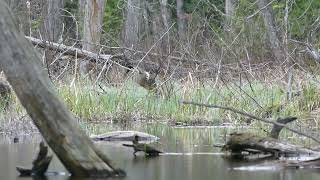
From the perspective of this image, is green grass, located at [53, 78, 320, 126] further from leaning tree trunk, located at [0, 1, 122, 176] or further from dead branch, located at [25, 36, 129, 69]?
leaning tree trunk, located at [0, 1, 122, 176]

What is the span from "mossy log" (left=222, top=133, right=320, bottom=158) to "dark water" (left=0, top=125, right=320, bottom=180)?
0.19 metres

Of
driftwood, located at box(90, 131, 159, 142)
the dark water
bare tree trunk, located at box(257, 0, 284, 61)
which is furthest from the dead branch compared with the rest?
the dark water

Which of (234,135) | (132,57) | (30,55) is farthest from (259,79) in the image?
(30,55)

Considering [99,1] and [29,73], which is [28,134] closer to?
[29,73]

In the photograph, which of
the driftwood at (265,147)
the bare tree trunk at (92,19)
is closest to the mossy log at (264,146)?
the driftwood at (265,147)

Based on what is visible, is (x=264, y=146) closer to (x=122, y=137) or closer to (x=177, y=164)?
(x=177, y=164)

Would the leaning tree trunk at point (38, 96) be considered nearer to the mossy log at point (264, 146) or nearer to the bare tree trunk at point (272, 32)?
the mossy log at point (264, 146)

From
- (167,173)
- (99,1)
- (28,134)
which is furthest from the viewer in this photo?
(99,1)

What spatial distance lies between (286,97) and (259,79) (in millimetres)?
1722

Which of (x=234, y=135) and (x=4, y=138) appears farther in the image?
(x=4, y=138)

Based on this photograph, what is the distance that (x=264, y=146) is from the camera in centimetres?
596

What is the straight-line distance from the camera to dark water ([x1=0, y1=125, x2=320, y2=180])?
16.6ft

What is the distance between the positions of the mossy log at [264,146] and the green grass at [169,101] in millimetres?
4199

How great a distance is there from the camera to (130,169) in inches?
213
